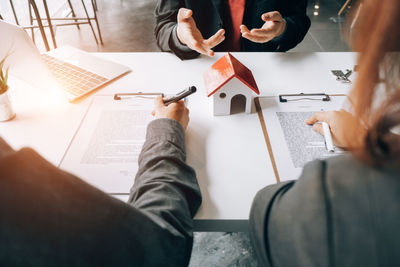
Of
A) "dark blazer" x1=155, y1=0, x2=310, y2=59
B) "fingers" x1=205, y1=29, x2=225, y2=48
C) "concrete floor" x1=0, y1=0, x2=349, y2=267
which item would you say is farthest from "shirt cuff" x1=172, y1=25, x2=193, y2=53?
"concrete floor" x1=0, y1=0, x2=349, y2=267

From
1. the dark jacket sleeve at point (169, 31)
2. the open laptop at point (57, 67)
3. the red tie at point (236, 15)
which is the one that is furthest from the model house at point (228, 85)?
the red tie at point (236, 15)

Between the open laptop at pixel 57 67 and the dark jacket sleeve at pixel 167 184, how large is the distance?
442 mm

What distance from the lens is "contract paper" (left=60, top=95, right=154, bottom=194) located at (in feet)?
2.62

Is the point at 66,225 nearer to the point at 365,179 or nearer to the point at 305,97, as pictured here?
the point at 365,179

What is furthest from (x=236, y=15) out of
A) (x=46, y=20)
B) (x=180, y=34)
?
(x=46, y=20)

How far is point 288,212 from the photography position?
0.46m

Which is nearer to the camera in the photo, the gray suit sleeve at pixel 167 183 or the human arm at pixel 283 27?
the gray suit sleeve at pixel 167 183

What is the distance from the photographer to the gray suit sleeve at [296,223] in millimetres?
403

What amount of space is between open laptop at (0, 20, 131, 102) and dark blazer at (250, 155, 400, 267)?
0.92 metres

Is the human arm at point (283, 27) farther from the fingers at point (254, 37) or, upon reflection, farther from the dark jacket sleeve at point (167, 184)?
the dark jacket sleeve at point (167, 184)

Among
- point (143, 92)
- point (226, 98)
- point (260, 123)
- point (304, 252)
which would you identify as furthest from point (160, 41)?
point (304, 252)

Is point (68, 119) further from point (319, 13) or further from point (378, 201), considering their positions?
point (319, 13)

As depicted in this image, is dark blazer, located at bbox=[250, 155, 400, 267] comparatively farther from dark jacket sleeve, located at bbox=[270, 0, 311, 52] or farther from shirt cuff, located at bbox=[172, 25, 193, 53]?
dark jacket sleeve, located at bbox=[270, 0, 311, 52]

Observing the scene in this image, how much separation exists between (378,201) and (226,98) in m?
0.66
